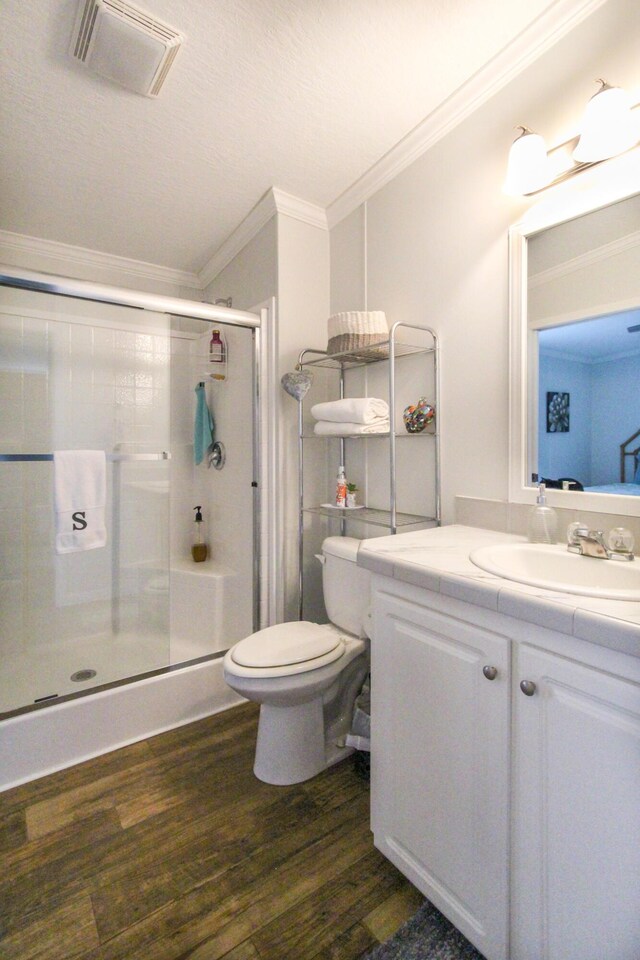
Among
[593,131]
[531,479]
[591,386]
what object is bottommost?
[531,479]

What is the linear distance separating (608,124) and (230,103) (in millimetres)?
1187

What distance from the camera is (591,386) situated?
48.4 inches

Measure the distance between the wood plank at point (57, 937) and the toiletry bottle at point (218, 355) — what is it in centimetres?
218

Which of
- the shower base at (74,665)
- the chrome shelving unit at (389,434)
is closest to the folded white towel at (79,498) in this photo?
the shower base at (74,665)

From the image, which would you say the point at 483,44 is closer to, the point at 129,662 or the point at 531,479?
the point at 531,479

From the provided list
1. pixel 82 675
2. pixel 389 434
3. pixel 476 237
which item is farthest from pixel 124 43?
pixel 82 675

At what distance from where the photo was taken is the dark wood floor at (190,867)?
105 cm

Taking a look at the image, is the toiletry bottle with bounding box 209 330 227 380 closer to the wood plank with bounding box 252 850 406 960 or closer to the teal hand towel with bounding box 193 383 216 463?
the teal hand towel with bounding box 193 383 216 463

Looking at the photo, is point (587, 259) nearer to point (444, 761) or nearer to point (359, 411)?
point (359, 411)

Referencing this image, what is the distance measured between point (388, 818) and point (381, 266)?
196 cm

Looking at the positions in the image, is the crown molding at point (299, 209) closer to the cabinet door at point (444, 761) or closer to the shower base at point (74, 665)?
the cabinet door at point (444, 761)

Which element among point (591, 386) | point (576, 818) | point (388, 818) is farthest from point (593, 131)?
point (388, 818)

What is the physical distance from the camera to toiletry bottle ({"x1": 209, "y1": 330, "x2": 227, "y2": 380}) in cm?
252

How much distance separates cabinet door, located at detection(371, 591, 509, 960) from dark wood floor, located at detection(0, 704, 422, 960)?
0.61 feet
